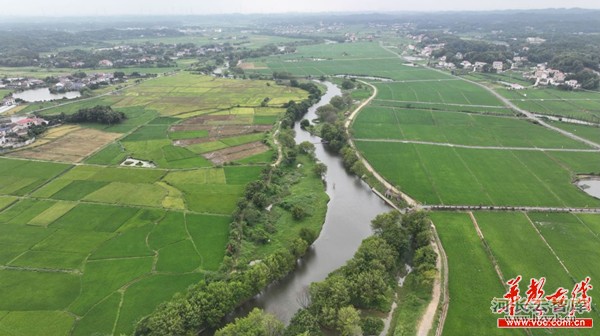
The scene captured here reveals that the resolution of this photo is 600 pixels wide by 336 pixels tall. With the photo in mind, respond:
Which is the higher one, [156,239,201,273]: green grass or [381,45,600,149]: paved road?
[381,45,600,149]: paved road

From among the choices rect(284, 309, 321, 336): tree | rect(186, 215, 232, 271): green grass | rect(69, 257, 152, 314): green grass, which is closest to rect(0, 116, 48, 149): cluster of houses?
rect(69, 257, 152, 314): green grass

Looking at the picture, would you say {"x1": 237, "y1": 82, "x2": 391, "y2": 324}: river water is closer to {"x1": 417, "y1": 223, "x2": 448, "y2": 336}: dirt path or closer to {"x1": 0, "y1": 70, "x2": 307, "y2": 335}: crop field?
{"x1": 0, "y1": 70, "x2": 307, "y2": 335}: crop field

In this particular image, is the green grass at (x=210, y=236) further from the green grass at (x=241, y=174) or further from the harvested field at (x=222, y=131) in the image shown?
the harvested field at (x=222, y=131)

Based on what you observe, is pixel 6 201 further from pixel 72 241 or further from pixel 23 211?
pixel 72 241

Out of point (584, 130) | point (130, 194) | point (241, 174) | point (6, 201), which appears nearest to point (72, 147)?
point (6, 201)

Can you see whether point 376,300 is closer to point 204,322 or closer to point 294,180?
point 204,322
